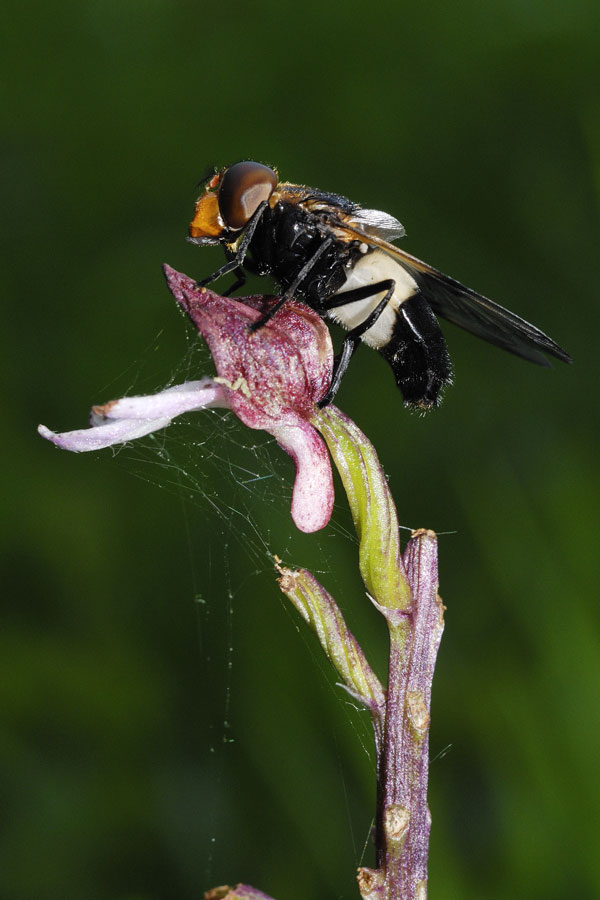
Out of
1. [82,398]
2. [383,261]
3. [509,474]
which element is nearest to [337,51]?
[82,398]

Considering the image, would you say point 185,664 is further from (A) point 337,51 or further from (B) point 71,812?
(A) point 337,51

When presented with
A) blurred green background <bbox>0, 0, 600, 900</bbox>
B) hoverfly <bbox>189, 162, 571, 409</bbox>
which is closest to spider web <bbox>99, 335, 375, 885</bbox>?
blurred green background <bbox>0, 0, 600, 900</bbox>

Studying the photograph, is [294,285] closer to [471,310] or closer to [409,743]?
[471,310]

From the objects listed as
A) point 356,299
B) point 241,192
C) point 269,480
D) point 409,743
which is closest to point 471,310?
point 356,299

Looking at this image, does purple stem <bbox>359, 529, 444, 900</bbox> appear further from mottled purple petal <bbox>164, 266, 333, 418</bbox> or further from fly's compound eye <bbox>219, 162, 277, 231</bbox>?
fly's compound eye <bbox>219, 162, 277, 231</bbox>

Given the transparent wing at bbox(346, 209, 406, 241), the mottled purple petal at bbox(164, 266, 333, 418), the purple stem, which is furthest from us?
the transparent wing at bbox(346, 209, 406, 241)

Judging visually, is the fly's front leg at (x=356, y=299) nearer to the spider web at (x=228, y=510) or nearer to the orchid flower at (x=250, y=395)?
the orchid flower at (x=250, y=395)
